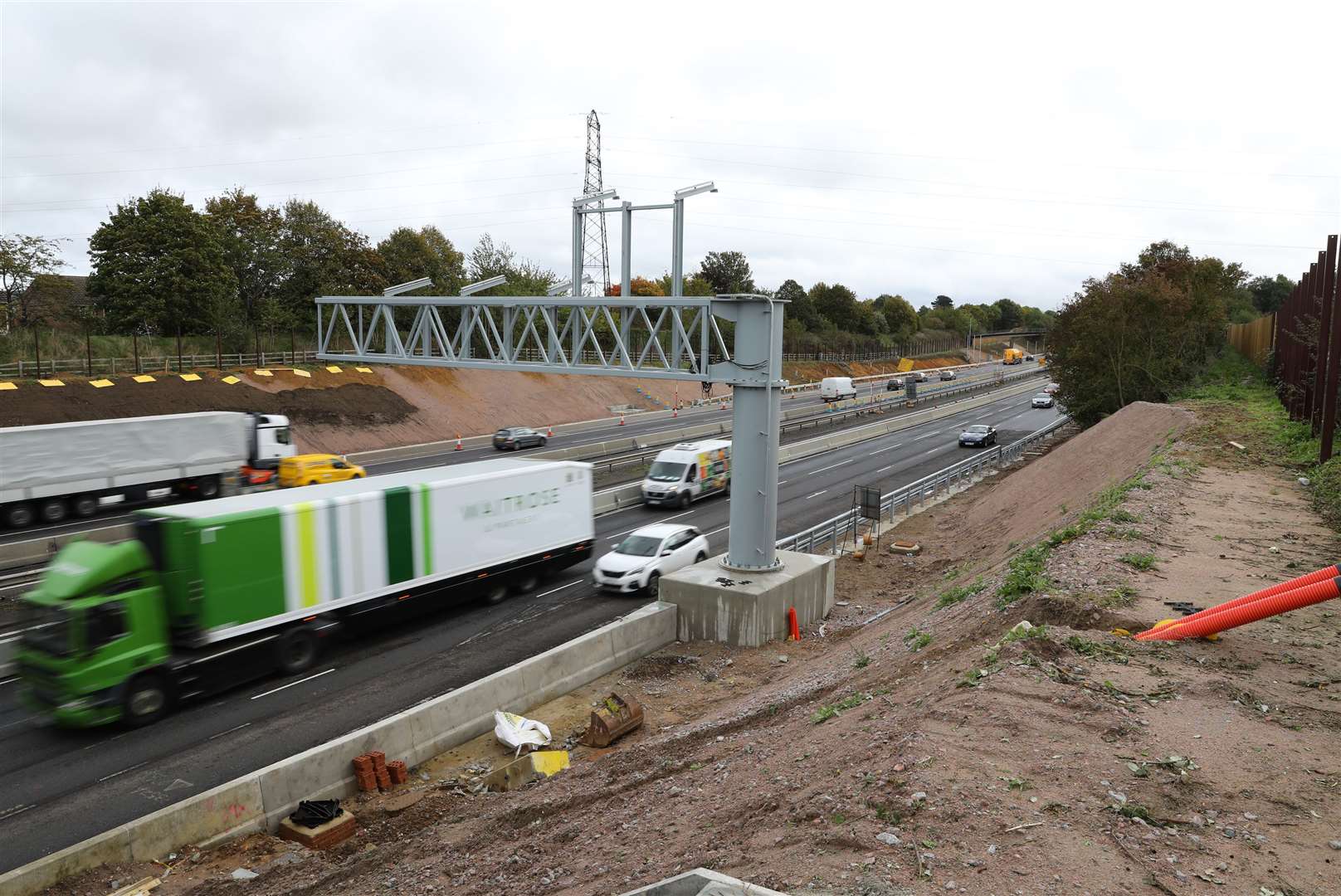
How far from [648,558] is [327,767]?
414 inches

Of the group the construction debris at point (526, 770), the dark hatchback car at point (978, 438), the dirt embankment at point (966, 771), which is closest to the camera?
the dirt embankment at point (966, 771)

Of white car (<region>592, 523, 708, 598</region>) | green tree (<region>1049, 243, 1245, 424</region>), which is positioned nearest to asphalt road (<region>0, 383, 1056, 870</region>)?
white car (<region>592, 523, 708, 598</region>)

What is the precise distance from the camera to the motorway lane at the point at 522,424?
27078 mm

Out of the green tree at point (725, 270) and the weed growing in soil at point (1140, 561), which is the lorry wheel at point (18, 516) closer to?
the weed growing in soil at point (1140, 561)

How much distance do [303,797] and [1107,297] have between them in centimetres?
4703

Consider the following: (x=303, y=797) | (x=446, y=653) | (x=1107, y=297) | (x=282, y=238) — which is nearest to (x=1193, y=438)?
(x=1107, y=297)

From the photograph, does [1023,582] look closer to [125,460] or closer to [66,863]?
[66,863]

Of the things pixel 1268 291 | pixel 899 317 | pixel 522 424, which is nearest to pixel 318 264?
pixel 522 424

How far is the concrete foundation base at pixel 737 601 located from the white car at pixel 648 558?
5.89 feet

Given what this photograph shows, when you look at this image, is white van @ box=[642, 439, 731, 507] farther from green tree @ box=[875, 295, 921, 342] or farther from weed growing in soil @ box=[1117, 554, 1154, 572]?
green tree @ box=[875, 295, 921, 342]

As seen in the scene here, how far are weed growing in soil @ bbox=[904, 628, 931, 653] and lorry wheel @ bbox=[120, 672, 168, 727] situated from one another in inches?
457

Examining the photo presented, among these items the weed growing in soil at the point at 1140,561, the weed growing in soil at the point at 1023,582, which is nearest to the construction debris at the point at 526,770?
the weed growing in soil at the point at 1023,582

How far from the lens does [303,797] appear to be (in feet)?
34.8

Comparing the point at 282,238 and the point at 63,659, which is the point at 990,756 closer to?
the point at 63,659
